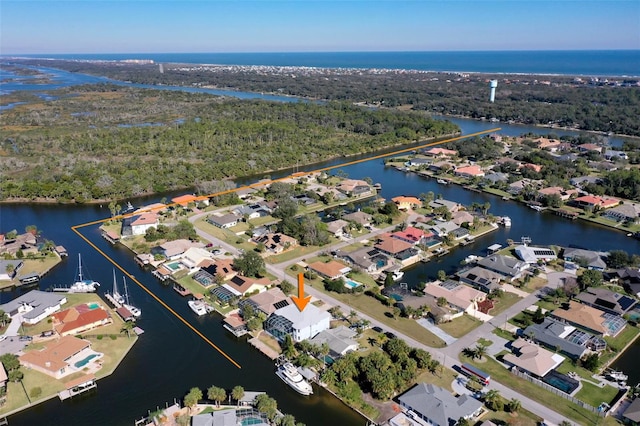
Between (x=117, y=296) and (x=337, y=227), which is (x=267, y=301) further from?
(x=337, y=227)

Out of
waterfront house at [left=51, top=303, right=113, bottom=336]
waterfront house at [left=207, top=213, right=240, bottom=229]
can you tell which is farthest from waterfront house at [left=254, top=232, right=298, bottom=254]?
waterfront house at [left=51, top=303, right=113, bottom=336]

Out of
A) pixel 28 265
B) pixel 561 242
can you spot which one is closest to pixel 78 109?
pixel 28 265

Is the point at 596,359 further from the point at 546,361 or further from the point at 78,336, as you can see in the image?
the point at 78,336

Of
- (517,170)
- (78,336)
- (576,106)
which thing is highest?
(576,106)

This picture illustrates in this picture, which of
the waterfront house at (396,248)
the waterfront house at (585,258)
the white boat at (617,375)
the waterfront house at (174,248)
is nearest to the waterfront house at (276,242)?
the waterfront house at (174,248)

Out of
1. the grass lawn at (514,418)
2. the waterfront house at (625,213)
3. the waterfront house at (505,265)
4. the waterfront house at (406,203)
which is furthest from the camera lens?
the waterfront house at (406,203)

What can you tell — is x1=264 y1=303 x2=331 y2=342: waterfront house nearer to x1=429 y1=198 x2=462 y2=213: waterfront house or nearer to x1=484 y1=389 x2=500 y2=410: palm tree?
x1=484 y1=389 x2=500 y2=410: palm tree

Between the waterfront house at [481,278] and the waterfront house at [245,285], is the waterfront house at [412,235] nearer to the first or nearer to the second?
the waterfront house at [481,278]
